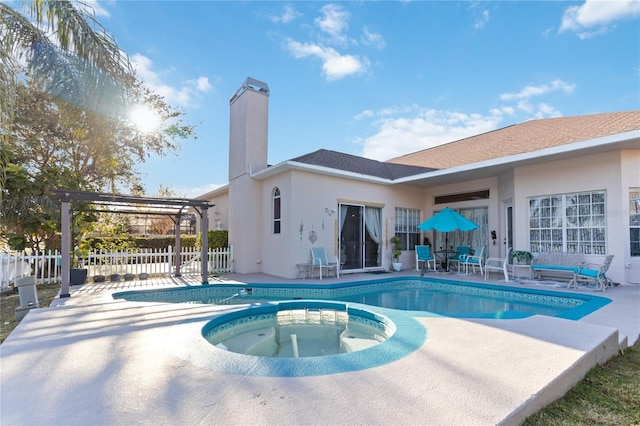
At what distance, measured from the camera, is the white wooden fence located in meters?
8.51

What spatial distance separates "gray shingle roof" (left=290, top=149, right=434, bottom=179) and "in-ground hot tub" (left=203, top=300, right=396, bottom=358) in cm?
568

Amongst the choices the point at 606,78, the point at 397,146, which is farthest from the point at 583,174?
the point at 397,146

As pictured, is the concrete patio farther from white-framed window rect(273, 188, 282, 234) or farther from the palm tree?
white-framed window rect(273, 188, 282, 234)

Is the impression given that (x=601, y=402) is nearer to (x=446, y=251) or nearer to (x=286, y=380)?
(x=286, y=380)

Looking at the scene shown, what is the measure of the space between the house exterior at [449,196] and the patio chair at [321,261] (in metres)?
0.21

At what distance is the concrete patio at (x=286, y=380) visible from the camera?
93.3 inches

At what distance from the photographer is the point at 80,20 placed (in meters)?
5.88

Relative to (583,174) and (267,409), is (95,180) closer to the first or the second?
(267,409)

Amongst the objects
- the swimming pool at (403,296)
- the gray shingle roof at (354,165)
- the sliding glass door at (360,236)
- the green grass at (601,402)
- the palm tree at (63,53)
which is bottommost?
the swimming pool at (403,296)

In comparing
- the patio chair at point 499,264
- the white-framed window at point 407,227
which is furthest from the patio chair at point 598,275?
the white-framed window at point 407,227

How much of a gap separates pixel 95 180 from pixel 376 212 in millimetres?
11133

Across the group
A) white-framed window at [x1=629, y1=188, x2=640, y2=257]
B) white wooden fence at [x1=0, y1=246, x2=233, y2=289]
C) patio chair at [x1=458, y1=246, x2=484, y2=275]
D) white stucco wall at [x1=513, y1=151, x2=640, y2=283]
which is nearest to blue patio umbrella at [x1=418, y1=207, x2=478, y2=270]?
patio chair at [x1=458, y1=246, x2=484, y2=275]

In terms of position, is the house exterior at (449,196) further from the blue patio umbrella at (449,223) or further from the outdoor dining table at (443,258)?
the blue patio umbrella at (449,223)

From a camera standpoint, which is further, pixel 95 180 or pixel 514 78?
pixel 95 180
